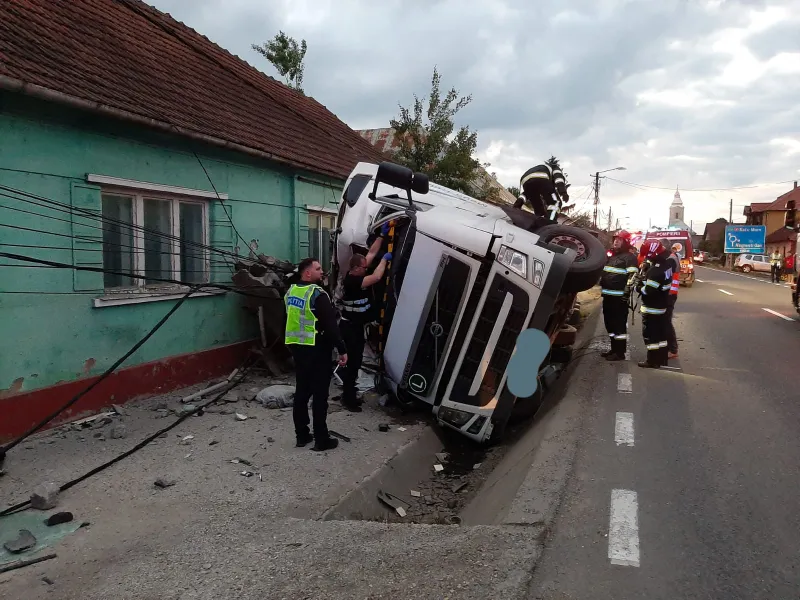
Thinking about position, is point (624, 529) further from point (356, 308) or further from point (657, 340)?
point (657, 340)

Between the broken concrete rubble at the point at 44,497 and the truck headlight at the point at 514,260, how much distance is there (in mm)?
3811

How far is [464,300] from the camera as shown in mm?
5176

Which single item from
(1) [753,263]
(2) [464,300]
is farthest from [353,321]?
(1) [753,263]

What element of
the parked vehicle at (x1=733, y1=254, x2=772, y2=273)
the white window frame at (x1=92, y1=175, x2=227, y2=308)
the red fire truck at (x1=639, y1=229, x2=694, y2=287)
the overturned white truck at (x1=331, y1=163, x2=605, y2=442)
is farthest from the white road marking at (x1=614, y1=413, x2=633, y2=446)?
the parked vehicle at (x1=733, y1=254, x2=772, y2=273)

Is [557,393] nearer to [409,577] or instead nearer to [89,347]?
[409,577]

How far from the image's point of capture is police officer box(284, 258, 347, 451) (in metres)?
5.00

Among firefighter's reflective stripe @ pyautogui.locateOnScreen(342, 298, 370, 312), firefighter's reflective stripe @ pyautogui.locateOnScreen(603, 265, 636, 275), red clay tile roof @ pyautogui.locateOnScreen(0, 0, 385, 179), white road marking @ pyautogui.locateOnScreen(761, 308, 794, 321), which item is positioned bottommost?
white road marking @ pyautogui.locateOnScreen(761, 308, 794, 321)

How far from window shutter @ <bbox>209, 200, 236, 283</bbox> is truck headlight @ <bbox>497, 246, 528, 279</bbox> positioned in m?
3.85

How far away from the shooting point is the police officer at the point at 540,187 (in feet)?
22.9

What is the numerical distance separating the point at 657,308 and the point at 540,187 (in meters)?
2.46

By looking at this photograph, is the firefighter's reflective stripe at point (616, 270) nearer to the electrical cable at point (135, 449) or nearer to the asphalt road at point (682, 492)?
the asphalt road at point (682, 492)

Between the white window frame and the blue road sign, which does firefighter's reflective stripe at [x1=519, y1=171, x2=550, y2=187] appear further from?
the blue road sign

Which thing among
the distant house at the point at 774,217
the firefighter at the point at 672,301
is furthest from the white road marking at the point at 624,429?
the distant house at the point at 774,217

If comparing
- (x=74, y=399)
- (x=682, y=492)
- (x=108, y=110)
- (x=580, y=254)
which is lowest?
(x=682, y=492)
